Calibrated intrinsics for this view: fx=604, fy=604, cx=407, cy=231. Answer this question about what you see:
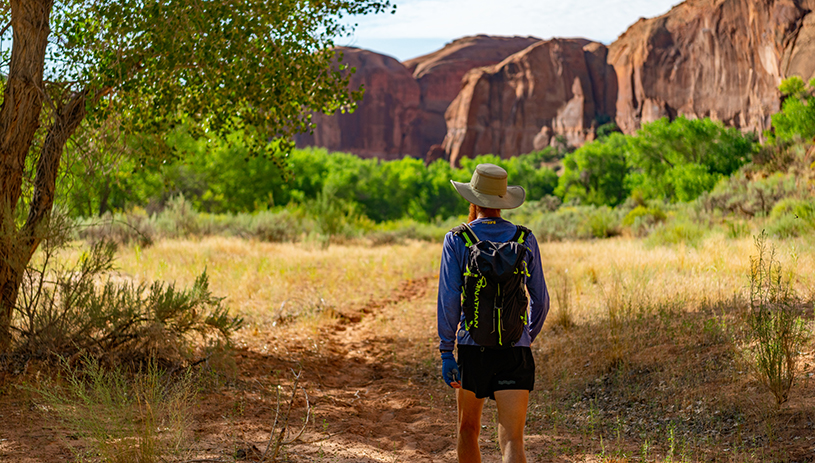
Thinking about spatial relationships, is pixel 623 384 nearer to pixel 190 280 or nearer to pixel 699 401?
pixel 699 401

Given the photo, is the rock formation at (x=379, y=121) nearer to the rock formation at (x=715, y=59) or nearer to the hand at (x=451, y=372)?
the rock formation at (x=715, y=59)

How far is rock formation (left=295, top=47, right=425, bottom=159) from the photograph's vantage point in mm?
132000

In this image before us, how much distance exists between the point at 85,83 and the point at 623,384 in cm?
584

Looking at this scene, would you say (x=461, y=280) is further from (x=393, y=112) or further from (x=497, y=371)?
(x=393, y=112)

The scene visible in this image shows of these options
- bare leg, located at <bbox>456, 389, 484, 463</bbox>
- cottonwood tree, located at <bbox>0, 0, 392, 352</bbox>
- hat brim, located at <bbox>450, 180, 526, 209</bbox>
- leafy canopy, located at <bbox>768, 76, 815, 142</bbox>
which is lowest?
bare leg, located at <bbox>456, 389, 484, 463</bbox>

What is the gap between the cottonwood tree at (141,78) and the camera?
5336 mm

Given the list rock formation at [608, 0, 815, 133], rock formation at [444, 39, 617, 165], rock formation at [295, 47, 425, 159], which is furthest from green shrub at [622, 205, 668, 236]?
rock formation at [295, 47, 425, 159]

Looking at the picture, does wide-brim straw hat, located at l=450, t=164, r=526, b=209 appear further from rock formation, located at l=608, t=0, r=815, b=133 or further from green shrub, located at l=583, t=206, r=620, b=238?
rock formation, located at l=608, t=0, r=815, b=133

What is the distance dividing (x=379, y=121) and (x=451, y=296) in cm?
13377

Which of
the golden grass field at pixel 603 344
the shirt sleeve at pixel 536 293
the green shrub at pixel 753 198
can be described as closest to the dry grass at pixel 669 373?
the golden grass field at pixel 603 344

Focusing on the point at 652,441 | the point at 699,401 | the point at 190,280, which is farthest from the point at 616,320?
the point at 190,280

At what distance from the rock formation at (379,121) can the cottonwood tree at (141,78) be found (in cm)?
12472

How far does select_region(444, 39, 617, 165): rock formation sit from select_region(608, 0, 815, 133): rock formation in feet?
33.1

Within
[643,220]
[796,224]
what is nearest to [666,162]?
[643,220]
